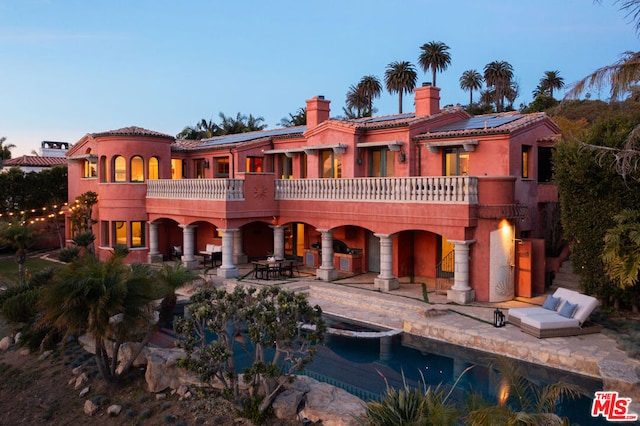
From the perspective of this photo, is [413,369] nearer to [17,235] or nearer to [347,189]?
[347,189]

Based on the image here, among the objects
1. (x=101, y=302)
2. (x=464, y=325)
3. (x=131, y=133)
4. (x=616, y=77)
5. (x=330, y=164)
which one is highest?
(x=131, y=133)

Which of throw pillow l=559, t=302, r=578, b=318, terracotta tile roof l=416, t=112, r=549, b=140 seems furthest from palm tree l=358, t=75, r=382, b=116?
throw pillow l=559, t=302, r=578, b=318

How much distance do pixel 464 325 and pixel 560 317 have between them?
2528 mm

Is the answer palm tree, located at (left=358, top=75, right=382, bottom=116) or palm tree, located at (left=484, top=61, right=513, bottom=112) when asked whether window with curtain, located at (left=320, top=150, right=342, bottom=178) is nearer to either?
palm tree, located at (left=358, top=75, right=382, bottom=116)

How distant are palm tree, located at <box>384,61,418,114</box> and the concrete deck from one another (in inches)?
1669

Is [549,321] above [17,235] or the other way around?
the other way around

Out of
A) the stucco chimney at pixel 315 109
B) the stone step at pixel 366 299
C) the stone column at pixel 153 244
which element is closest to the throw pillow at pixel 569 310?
the stone step at pixel 366 299

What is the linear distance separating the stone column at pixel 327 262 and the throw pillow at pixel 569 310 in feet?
31.8

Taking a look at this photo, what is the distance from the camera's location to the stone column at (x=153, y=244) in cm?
2733

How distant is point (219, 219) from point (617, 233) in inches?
605

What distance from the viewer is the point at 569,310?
14172mm

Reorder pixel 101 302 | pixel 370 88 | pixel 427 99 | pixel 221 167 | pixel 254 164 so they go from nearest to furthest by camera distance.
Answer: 1. pixel 101 302
2. pixel 427 99
3. pixel 254 164
4. pixel 221 167
5. pixel 370 88

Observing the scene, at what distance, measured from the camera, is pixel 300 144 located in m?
27.0

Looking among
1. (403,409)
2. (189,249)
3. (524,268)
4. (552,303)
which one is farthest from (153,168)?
(403,409)
